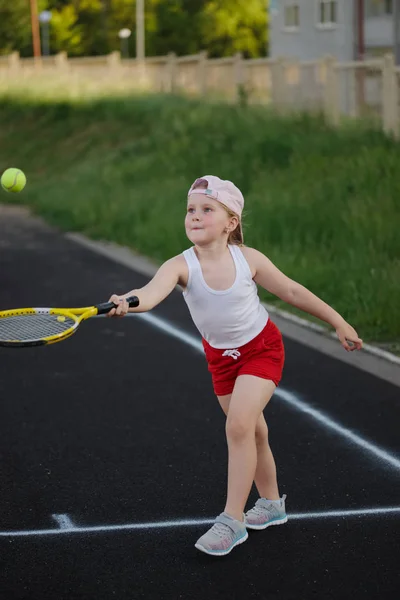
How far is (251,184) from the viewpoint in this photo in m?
20.7

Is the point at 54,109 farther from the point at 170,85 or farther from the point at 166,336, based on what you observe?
the point at 166,336

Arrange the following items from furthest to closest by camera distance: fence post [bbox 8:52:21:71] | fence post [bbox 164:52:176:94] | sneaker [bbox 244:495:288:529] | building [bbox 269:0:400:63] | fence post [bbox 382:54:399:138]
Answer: building [bbox 269:0:400:63], fence post [bbox 8:52:21:71], fence post [bbox 164:52:176:94], fence post [bbox 382:54:399:138], sneaker [bbox 244:495:288:529]

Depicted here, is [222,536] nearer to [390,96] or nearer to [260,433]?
[260,433]

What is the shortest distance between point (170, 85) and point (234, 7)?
58.1m

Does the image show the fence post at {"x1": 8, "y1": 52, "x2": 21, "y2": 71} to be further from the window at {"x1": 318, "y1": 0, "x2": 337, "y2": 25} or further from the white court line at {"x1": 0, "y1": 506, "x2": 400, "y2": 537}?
the white court line at {"x1": 0, "y1": 506, "x2": 400, "y2": 537}

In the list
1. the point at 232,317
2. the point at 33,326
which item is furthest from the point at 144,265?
the point at 33,326

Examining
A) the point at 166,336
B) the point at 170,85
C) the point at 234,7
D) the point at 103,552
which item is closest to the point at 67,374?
the point at 166,336

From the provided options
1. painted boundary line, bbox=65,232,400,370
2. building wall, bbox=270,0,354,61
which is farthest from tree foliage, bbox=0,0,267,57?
painted boundary line, bbox=65,232,400,370

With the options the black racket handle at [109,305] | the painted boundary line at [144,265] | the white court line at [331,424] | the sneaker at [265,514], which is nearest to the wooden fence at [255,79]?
the painted boundary line at [144,265]

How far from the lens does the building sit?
5131 centimetres

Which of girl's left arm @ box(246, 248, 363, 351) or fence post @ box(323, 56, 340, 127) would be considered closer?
girl's left arm @ box(246, 248, 363, 351)

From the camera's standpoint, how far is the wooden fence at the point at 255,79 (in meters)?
21.9

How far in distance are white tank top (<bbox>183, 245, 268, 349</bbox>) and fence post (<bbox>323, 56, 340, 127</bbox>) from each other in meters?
18.0

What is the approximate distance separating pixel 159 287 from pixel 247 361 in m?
0.61
